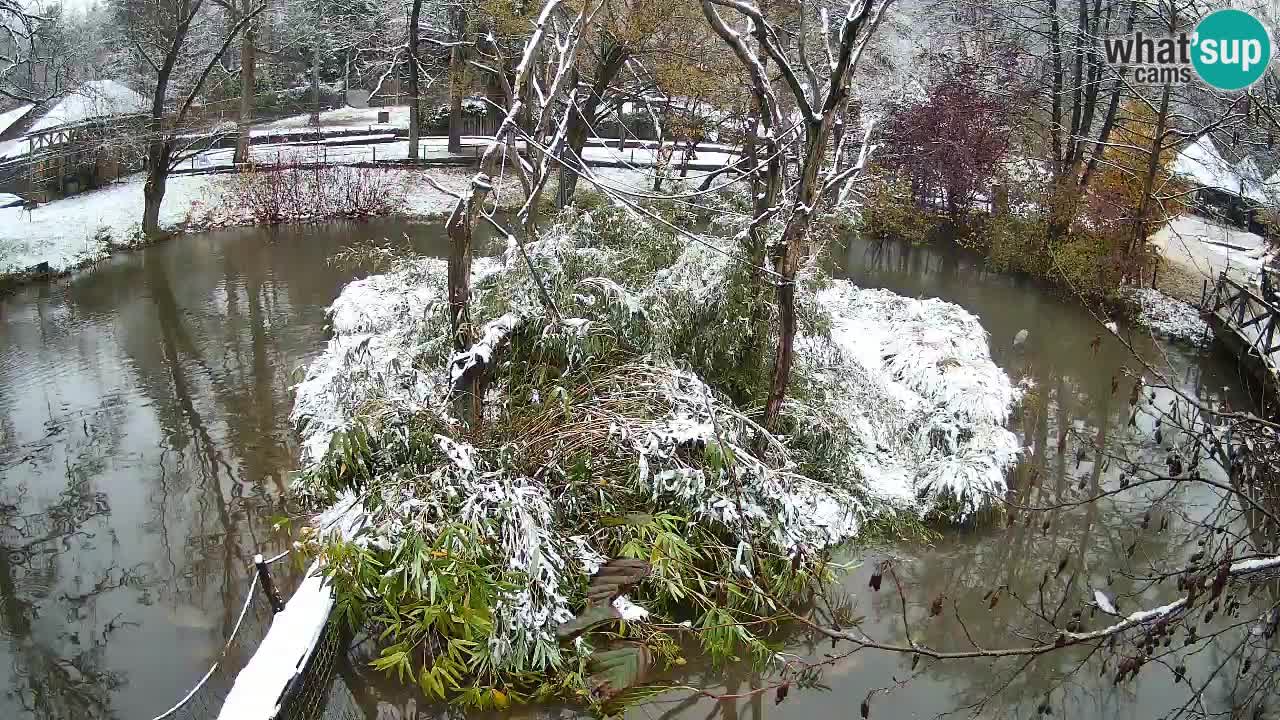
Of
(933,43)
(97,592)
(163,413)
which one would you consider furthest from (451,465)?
(933,43)

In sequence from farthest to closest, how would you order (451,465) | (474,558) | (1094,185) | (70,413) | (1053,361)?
(1094,185) < (1053,361) < (70,413) < (451,465) < (474,558)

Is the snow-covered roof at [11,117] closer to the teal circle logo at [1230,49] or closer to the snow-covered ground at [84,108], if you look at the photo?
the snow-covered ground at [84,108]

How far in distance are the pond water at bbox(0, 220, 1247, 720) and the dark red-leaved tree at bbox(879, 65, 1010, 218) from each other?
255 centimetres

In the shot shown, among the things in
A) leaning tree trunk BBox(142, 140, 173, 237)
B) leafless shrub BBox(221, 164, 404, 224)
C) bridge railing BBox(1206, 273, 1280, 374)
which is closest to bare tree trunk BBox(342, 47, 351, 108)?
→ leafless shrub BBox(221, 164, 404, 224)

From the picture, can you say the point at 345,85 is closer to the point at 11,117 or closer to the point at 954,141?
the point at 11,117

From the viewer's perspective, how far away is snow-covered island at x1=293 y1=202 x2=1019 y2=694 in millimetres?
5922

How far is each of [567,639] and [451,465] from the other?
4.42 ft

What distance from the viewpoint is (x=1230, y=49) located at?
1288cm

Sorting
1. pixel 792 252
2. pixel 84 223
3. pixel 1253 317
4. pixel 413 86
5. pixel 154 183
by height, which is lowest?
pixel 84 223

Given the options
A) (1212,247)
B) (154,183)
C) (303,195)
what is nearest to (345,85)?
(303,195)

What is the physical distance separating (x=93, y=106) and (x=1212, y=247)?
22.7 metres

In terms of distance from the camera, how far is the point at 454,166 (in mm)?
23266

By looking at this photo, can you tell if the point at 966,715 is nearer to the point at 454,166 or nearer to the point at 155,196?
the point at 155,196

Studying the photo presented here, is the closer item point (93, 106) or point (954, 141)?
point (954, 141)
